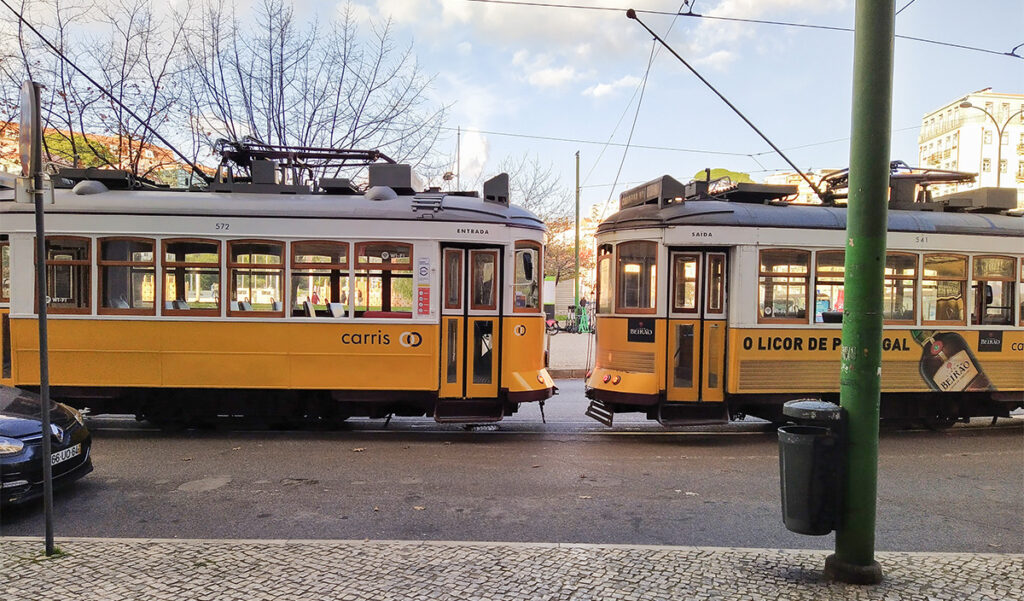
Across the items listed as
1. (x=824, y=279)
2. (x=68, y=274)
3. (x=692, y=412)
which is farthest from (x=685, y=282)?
(x=68, y=274)

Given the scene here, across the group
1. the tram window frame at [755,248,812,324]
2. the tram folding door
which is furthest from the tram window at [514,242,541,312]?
the tram window frame at [755,248,812,324]

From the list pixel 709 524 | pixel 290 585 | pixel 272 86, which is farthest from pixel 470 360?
pixel 272 86

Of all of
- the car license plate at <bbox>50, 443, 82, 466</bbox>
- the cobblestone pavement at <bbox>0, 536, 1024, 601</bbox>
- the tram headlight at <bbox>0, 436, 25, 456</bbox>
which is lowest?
the cobblestone pavement at <bbox>0, 536, 1024, 601</bbox>

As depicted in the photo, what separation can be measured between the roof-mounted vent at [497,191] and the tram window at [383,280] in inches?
53.0

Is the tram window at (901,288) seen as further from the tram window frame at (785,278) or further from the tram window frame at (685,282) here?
the tram window frame at (685,282)

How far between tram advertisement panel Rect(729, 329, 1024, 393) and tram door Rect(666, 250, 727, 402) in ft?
0.74

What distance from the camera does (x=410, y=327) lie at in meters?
8.54

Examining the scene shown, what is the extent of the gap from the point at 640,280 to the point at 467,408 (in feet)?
9.74

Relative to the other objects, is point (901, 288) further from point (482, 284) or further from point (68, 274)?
point (68, 274)

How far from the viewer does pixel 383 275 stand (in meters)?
8.57

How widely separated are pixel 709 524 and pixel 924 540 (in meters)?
1.66

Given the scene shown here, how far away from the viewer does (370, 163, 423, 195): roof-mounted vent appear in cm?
892

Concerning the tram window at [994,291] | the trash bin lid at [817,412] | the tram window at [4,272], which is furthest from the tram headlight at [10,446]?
the tram window at [994,291]

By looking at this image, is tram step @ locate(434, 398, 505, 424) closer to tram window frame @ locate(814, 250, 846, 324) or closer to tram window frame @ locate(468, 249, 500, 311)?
tram window frame @ locate(468, 249, 500, 311)
